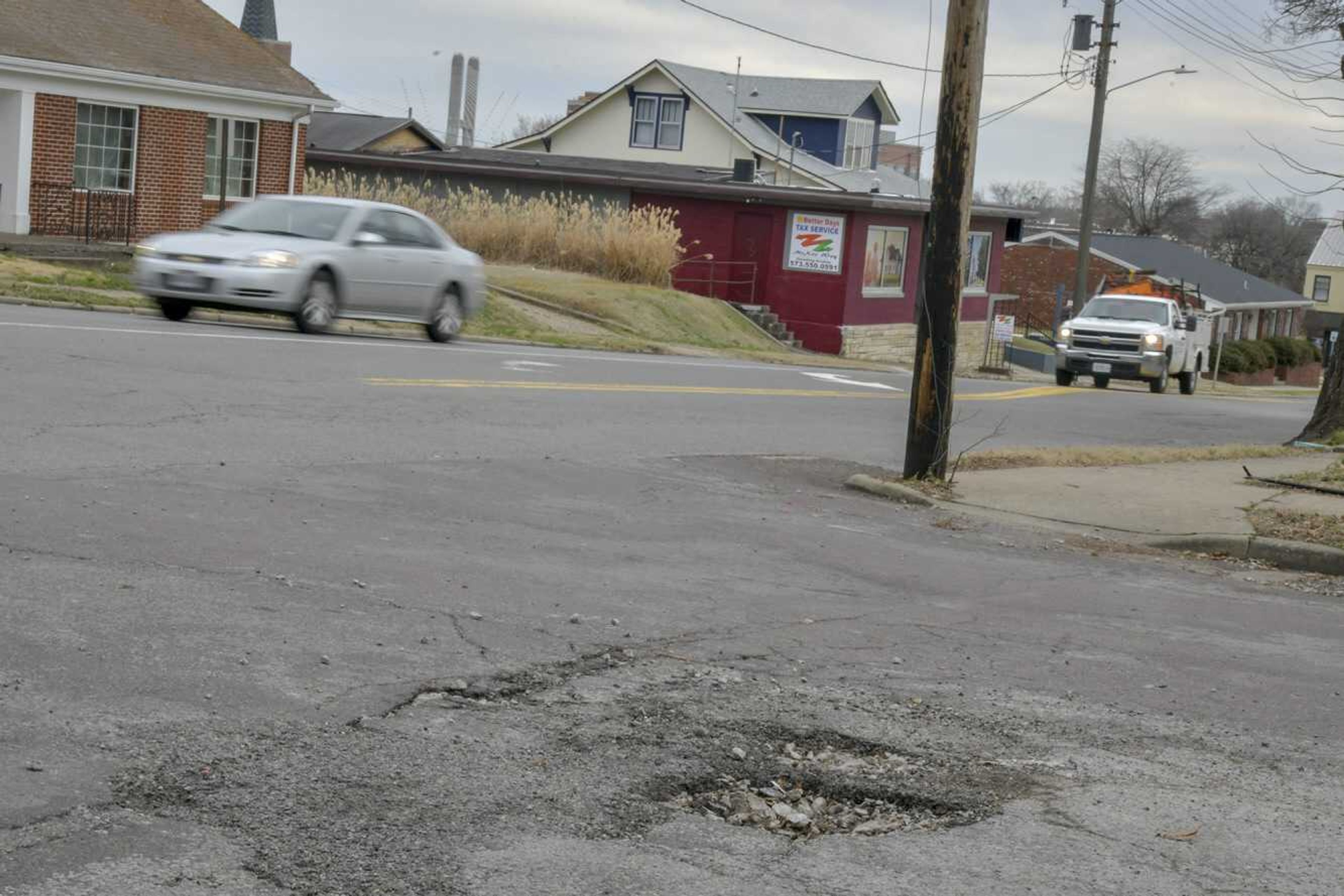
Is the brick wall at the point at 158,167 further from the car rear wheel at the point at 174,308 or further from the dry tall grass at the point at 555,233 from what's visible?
the car rear wheel at the point at 174,308

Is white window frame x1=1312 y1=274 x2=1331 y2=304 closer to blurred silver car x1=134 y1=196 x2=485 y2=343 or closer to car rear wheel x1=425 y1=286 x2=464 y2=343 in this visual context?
car rear wheel x1=425 y1=286 x2=464 y2=343

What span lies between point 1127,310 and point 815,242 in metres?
9.06

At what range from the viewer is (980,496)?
39.6 feet

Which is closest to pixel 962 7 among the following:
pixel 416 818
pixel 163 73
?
pixel 416 818

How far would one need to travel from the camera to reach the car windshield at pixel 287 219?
18.8m

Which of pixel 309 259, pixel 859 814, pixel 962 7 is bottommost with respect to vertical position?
pixel 859 814

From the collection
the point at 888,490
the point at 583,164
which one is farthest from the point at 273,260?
the point at 583,164

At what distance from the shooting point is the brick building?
94.4 feet

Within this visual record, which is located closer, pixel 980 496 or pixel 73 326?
pixel 980 496

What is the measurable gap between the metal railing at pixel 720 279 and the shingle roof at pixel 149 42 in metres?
10.9

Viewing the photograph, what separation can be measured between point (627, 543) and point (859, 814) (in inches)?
162

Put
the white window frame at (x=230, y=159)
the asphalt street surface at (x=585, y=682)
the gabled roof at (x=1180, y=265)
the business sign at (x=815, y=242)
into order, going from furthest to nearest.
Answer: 1. the gabled roof at (x=1180, y=265)
2. the business sign at (x=815, y=242)
3. the white window frame at (x=230, y=159)
4. the asphalt street surface at (x=585, y=682)

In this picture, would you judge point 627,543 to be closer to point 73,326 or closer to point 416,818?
point 416,818

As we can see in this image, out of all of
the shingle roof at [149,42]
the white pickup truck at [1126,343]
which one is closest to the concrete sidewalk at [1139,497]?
the white pickup truck at [1126,343]
